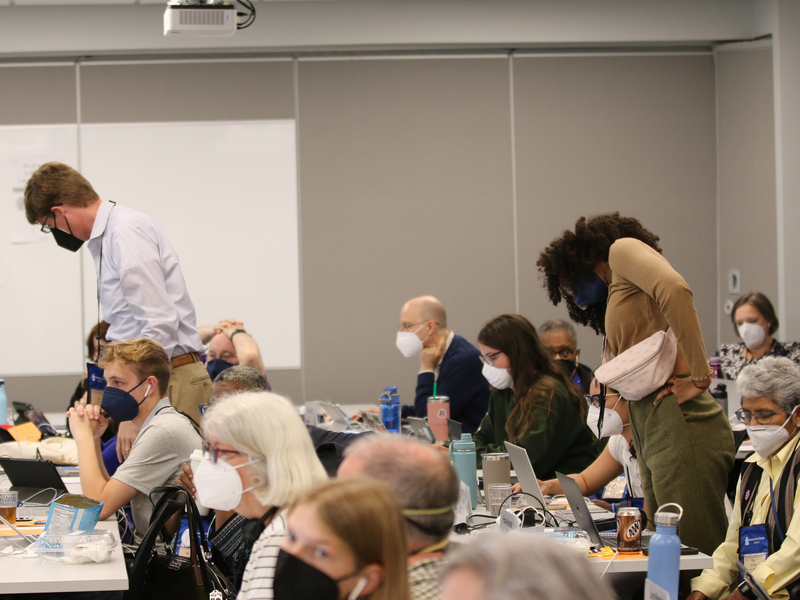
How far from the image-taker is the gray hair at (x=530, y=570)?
2.80 ft

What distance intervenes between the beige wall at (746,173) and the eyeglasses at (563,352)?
1705 millimetres

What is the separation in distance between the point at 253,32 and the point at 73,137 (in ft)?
4.95

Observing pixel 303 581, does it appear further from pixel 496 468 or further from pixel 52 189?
pixel 52 189

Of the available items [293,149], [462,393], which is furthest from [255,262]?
[462,393]

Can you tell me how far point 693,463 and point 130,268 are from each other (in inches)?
87.7

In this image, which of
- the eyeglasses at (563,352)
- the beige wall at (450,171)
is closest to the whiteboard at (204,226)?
the beige wall at (450,171)

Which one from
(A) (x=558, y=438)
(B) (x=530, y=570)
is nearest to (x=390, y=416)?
(A) (x=558, y=438)

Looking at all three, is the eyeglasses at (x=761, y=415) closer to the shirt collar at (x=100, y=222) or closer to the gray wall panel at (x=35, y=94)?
the shirt collar at (x=100, y=222)

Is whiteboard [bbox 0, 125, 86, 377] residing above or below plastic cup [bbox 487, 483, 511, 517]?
above

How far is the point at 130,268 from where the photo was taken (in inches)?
136

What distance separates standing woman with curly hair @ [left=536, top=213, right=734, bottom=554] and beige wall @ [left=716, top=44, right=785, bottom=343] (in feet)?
10.7

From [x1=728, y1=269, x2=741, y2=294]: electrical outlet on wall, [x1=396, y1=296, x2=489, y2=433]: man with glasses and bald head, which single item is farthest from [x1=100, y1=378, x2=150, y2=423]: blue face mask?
[x1=728, y1=269, x2=741, y2=294]: electrical outlet on wall

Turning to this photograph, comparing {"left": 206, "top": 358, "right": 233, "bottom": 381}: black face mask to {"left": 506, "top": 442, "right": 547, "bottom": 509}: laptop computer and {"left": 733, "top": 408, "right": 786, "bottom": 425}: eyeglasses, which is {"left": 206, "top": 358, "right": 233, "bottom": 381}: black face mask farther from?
{"left": 733, "top": 408, "right": 786, "bottom": 425}: eyeglasses

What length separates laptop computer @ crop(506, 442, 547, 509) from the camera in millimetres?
2757
